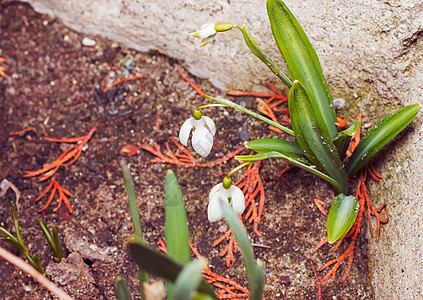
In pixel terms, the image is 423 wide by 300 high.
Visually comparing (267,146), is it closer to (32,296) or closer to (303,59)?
(303,59)

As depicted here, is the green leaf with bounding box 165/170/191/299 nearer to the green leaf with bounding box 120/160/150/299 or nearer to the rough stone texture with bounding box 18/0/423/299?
the green leaf with bounding box 120/160/150/299

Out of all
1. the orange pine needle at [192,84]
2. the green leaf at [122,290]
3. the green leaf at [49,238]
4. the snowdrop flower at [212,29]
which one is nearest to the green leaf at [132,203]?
the green leaf at [122,290]

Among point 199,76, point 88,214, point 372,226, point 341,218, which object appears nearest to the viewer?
point 341,218

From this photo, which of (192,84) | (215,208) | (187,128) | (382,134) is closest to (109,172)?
(192,84)

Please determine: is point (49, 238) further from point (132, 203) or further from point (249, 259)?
point (249, 259)

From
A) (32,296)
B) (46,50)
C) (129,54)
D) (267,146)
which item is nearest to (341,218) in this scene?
(267,146)

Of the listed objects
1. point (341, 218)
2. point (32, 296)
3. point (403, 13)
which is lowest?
point (32, 296)

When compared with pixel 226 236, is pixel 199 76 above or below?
above
